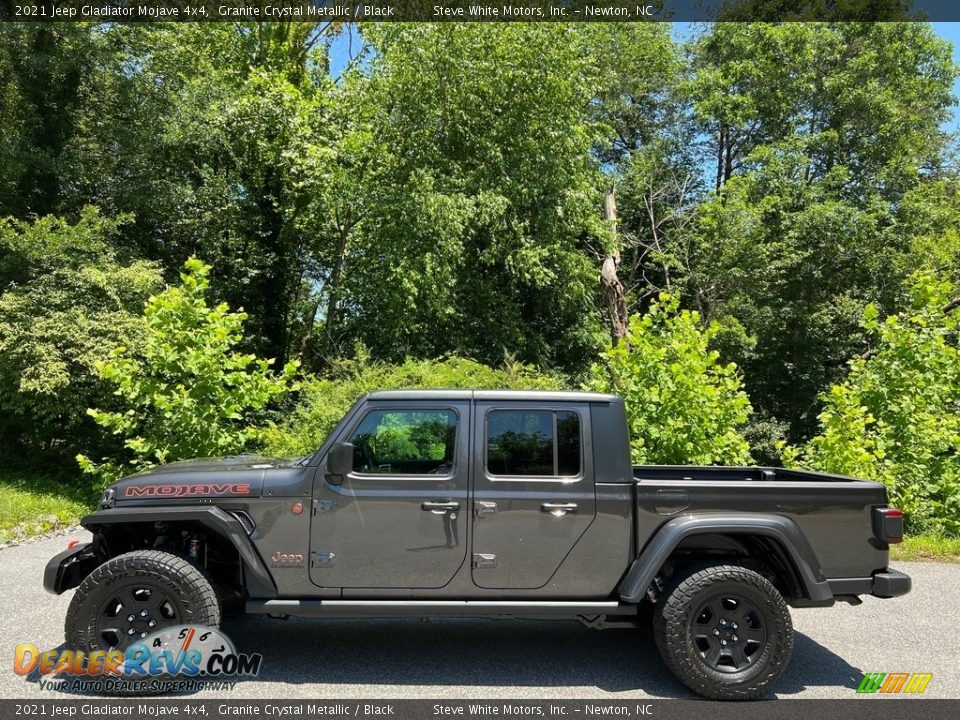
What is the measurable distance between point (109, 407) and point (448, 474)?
30.9 ft

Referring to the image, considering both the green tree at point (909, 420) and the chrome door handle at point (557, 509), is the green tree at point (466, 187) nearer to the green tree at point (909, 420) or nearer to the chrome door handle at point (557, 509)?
the green tree at point (909, 420)

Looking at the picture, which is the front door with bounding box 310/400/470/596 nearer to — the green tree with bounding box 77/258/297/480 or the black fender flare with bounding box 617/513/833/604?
the black fender flare with bounding box 617/513/833/604

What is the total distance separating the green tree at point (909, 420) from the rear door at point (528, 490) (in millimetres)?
5623

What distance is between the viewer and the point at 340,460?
15.2 feet

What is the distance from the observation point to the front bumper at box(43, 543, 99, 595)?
185 inches

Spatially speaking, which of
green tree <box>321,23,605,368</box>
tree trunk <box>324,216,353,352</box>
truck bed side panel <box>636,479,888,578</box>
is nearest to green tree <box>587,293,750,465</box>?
truck bed side panel <box>636,479,888,578</box>

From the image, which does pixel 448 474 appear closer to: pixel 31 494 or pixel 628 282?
pixel 31 494

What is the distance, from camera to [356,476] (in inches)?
187

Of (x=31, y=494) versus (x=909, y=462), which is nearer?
(x=909, y=462)

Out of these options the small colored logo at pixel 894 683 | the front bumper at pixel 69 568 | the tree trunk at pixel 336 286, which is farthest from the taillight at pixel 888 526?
the tree trunk at pixel 336 286

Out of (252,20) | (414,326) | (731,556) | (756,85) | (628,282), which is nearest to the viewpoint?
(731,556)

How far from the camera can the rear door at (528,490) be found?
4.70 m

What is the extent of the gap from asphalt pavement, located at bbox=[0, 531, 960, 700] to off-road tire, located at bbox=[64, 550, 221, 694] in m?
0.36

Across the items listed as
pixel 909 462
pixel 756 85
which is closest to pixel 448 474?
pixel 909 462
